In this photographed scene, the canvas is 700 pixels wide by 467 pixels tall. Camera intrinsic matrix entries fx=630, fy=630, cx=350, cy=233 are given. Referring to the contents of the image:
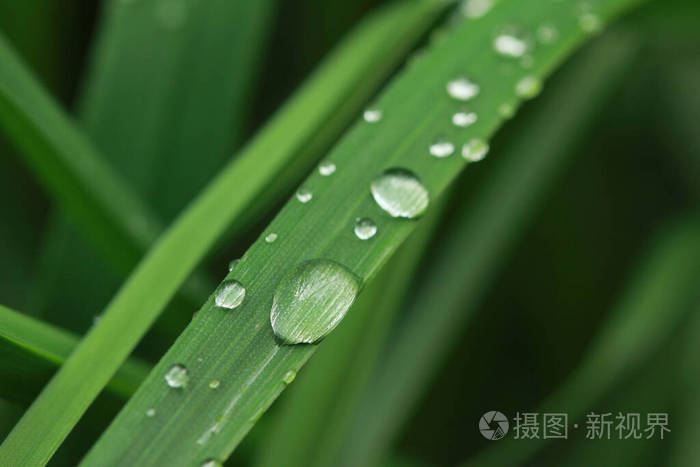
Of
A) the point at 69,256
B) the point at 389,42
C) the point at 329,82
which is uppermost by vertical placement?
the point at 389,42

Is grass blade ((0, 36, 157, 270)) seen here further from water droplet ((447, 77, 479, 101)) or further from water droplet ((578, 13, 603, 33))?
water droplet ((578, 13, 603, 33))

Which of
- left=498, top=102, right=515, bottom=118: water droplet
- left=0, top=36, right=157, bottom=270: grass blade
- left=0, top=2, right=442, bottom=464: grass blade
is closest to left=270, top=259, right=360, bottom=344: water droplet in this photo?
left=0, top=2, right=442, bottom=464: grass blade

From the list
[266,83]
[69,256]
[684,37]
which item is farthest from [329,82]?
[684,37]

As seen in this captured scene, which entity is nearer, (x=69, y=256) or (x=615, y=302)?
(x=69, y=256)

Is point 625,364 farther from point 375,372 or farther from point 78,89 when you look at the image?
point 78,89

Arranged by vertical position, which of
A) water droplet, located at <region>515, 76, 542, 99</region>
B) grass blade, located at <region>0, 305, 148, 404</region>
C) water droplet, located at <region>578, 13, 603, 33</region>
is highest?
water droplet, located at <region>578, 13, 603, 33</region>

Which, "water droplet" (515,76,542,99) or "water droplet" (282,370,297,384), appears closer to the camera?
"water droplet" (282,370,297,384)

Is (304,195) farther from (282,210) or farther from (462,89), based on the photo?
(462,89)
